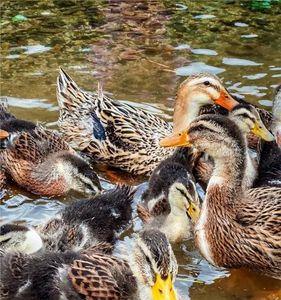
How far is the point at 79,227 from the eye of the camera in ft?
18.8

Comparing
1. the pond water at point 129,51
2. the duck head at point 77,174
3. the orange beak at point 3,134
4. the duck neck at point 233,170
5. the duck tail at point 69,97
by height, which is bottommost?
the pond water at point 129,51

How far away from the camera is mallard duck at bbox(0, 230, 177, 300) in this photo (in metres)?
4.75

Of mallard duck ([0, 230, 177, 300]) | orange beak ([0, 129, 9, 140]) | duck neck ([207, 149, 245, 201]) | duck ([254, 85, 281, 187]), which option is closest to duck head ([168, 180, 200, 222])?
duck neck ([207, 149, 245, 201])

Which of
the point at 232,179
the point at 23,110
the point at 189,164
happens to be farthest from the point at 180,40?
the point at 232,179

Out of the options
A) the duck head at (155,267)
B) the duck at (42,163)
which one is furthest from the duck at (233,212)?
the duck at (42,163)

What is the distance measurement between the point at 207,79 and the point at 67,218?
6.82 feet

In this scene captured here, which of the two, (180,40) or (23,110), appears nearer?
(23,110)

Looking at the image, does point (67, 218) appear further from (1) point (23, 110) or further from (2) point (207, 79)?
(1) point (23, 110)

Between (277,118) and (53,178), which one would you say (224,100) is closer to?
(277,118)

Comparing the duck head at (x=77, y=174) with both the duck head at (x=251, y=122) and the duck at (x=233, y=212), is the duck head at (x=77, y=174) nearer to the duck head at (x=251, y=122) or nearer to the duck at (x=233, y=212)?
the duck at (x=233, y=212)

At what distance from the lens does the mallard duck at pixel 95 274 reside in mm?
4750

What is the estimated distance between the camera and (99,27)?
11.0 m

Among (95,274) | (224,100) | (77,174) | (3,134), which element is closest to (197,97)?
(224,100)

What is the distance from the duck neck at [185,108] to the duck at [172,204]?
931 mm
